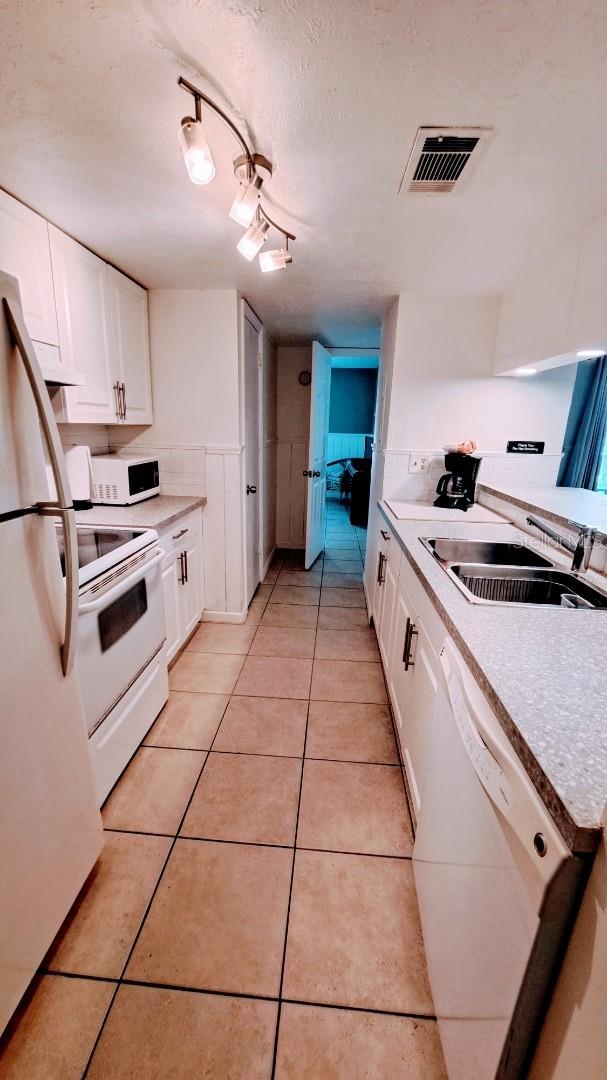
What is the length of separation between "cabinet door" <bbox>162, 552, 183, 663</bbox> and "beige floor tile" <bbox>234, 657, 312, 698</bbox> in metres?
0.43

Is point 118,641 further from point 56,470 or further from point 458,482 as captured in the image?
point 458,482

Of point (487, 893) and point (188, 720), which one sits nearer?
point (487, 893)

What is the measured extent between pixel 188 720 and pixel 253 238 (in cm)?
204

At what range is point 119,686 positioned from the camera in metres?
1.60

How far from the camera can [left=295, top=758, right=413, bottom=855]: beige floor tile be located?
1.46 meters

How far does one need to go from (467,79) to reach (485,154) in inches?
11.4

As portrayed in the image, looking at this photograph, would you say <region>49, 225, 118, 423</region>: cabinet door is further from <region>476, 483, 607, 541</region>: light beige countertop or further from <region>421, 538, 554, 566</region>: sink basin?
<region>476, 483, 607, 541</region>: light beige countertop

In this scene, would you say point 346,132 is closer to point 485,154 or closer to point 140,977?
point 485,154

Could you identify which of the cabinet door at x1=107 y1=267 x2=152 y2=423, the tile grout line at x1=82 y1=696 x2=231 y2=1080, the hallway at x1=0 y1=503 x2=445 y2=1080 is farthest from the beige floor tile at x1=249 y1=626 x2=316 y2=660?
the cabinet door at x1=107 y1=267 x2=152 y2=423

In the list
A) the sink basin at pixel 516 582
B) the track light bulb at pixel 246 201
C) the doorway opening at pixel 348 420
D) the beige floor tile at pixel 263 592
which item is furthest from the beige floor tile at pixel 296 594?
the doorway opening at pixel 348 420

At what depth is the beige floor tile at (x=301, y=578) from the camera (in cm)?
380

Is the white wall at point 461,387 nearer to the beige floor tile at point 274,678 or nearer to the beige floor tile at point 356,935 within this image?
the beige floor tile at point 274,678

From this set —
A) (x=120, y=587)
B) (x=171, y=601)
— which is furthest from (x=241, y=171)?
(x=171, y=601)

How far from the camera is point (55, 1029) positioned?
3.30 feet
